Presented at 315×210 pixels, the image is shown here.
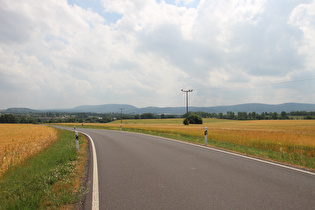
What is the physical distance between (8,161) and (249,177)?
392 inches

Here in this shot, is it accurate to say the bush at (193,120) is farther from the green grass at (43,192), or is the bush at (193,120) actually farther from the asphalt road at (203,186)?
Result: the green grass at (43,192)

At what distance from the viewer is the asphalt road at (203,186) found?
3639mm

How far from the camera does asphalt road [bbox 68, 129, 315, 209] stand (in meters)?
3.64

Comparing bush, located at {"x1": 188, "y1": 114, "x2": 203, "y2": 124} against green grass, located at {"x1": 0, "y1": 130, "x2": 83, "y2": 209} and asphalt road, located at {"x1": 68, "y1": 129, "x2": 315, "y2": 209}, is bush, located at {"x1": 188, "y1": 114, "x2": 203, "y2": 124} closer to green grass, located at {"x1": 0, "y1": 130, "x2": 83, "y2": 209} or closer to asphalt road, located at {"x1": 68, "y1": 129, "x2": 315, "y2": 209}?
asphalt road, located at {"x1": 68, "y1": 129, "x2": 315, "y2": 209}

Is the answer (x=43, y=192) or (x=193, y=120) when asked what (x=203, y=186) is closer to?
(x=43, y=192)

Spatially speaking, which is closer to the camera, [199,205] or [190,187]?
[199,205]

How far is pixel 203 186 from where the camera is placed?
14.8ft

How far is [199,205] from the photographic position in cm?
356

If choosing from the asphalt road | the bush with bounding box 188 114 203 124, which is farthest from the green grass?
the bush with bounding box 188 114 203 124

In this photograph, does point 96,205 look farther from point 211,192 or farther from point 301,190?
point 301,190

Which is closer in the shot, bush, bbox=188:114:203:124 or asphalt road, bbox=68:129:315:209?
asphalt road, bbox=68:129:315:209

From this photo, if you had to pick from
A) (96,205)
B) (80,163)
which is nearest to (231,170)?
(96,205)

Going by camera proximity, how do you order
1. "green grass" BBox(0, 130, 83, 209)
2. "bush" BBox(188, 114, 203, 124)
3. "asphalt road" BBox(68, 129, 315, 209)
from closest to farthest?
"asphalt road" BBox(68, 129, 315, 209)
"green grass" BBox(0, 130, 83, 209)
"bush" BBox(188, 114, 203, 124)

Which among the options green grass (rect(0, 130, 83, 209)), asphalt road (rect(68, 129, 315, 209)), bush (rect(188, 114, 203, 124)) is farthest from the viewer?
bush (rect(188, 114, 203, 124))
